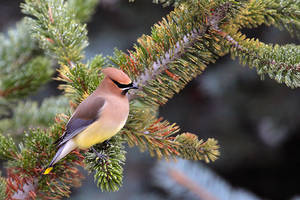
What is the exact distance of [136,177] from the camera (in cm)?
331

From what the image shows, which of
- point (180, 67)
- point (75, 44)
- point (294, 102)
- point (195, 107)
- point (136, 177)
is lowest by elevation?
point (136, 177)

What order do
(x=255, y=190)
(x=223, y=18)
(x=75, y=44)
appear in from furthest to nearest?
1. (x=255, y=190)
2. (x=75, y=44)
3. (x=223, y=18)

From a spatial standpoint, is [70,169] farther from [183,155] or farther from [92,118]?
[183,155]

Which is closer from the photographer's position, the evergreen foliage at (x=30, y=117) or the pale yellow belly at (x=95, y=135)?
the pale yellow belly at (x=95, y=135)

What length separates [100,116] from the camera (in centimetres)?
137

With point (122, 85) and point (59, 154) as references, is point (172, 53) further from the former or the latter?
point (59, 154)

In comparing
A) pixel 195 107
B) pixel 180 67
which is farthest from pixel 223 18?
pixel 195 107

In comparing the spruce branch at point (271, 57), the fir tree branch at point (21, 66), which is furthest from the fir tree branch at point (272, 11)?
the fir tree branch at point (21, 66)

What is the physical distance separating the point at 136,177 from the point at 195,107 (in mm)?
858

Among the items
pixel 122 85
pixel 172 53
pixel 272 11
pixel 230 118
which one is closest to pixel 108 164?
pixel 122 85

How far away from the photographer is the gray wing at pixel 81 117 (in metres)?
1.27

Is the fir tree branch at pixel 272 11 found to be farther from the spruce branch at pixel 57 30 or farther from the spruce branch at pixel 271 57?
the spruce branch at pixel 57 30

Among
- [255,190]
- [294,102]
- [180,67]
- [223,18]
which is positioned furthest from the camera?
[255,190]

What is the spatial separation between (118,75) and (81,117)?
0.68 ft
